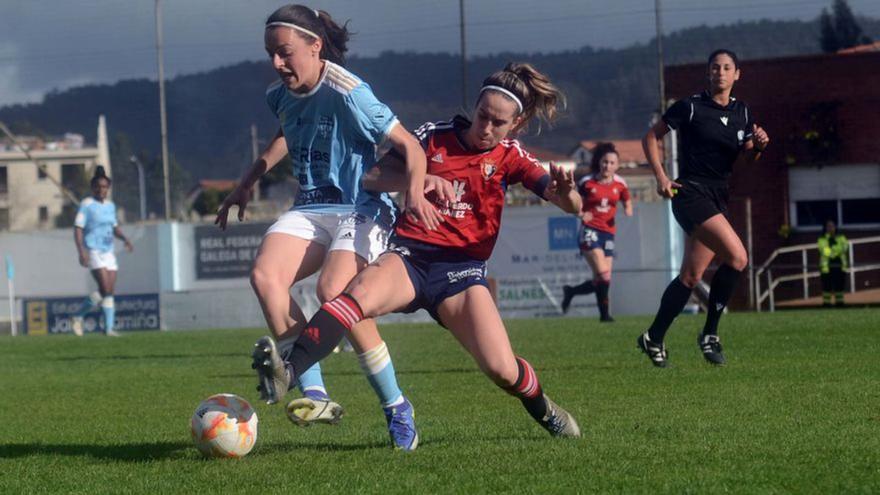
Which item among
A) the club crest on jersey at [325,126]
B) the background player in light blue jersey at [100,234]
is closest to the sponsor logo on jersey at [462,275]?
the club crest on jersey at [325,126]

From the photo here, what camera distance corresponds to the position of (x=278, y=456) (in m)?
5.77

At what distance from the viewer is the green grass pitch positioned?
16.1ft


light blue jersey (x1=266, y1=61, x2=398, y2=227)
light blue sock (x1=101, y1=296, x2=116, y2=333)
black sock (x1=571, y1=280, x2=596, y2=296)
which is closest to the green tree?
black sock (x1=571, y1=280, x2=596, y2=296)

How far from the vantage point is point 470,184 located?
5871 mm

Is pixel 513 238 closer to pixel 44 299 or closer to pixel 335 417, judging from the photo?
pixel 44 299

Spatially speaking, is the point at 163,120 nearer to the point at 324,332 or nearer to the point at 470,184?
the point at 470,184

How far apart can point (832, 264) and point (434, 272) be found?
68.0ft

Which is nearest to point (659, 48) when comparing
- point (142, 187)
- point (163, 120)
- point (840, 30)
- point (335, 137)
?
point (840, 30)

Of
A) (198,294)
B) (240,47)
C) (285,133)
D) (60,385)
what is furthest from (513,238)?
(285,133)

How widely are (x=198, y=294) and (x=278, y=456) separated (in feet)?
59.9

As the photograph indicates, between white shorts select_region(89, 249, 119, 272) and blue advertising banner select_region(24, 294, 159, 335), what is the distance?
6.09 m

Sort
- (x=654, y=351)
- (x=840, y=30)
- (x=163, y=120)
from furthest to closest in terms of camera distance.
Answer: (x=840, y=30)
(x=163, y=120)
(x=654, y=351)

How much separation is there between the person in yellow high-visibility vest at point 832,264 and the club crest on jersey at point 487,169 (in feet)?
65.1

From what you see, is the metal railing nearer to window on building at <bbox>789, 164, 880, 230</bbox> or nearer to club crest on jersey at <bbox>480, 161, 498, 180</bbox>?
window on building at <bbox>789, 164, 880, 230</bbox>
